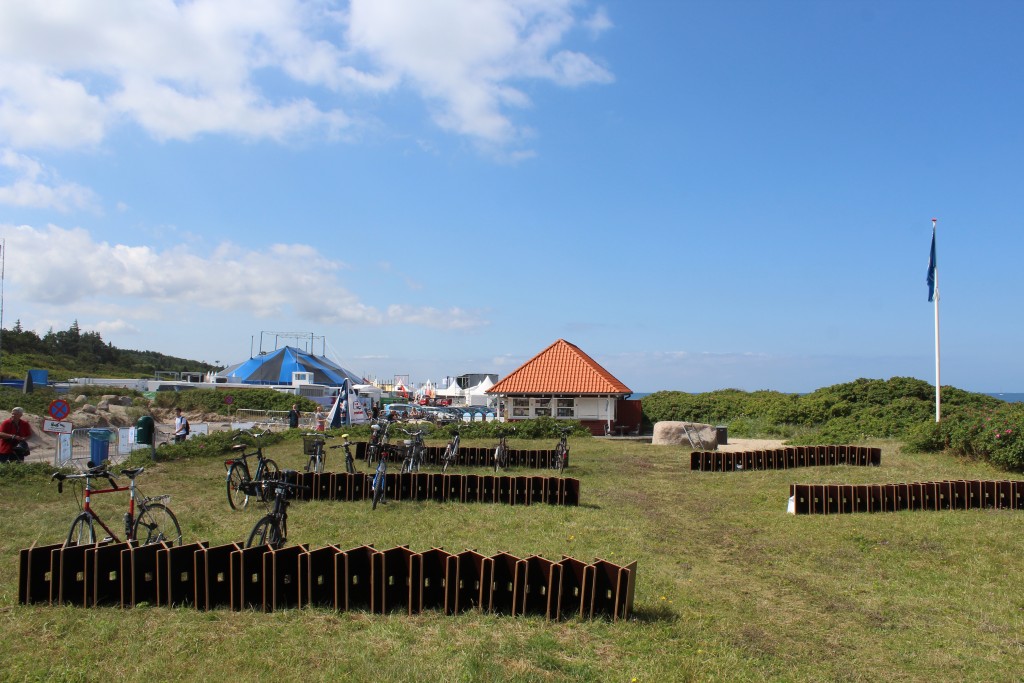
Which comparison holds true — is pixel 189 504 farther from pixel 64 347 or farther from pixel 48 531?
pixel 64 347

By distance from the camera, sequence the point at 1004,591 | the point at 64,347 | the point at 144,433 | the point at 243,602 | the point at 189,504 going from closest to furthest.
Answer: the point at 243,602, the point at 1004,591, the point at 189,504, the point at 144,433, the point at 64,347

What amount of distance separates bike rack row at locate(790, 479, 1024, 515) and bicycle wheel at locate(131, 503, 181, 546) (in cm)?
886

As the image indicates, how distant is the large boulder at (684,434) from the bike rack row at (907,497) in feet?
37.8

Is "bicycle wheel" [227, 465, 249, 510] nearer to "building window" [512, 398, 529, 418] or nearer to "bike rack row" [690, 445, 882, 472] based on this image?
"bike rack row" [690, 445, 882, 472]

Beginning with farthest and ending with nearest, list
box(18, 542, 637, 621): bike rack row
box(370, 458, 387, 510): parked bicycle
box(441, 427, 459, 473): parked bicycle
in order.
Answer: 1. box(441, 427, 459, 473): parked bicycle
2. box(370, 458, 387, 510): parked bicycle
3. box(18, 542, 637, 621): bike rack row

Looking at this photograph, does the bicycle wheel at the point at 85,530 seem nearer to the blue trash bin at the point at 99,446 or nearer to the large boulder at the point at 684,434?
the blue trash bin at the point at 99,446

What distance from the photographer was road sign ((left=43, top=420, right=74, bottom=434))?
14680 mm

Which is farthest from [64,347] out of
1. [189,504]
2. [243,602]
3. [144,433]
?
[243,602]

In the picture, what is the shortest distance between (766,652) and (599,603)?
1373 mm

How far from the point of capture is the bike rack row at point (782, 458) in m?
16.7

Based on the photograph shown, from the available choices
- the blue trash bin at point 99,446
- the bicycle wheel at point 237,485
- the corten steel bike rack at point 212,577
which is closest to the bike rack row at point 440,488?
the bicycle wheel at point 237,485

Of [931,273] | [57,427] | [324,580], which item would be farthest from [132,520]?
[931,273]

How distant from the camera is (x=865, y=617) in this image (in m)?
6.27

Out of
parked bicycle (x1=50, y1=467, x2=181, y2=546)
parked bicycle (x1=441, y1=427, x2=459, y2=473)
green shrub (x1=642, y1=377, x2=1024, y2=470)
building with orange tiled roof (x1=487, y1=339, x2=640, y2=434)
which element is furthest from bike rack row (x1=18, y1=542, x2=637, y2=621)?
building with orange tiled roof (x1=487, y1=339, x2=640, y2=434)
